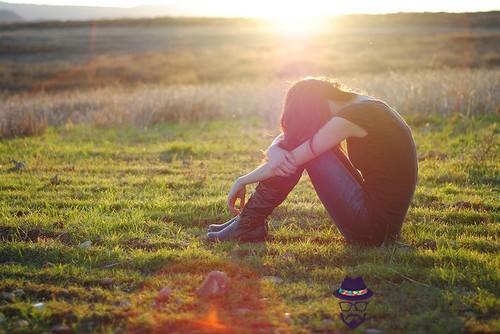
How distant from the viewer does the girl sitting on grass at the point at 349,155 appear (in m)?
4.38

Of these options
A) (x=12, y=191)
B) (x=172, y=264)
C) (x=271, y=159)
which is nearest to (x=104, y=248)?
(x=172, y=264)

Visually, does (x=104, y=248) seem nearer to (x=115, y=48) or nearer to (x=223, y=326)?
(x=223, y=326)

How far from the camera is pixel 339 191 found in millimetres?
4535

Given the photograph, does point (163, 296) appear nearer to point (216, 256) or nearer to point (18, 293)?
point (216, 256)

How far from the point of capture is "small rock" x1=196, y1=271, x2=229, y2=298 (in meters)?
3.96

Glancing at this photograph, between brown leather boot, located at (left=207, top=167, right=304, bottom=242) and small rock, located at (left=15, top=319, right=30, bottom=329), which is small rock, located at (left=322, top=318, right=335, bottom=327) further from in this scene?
small rock, located at (left=15, top=319, right=30, bottom=329)

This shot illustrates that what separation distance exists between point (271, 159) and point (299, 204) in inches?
81.0

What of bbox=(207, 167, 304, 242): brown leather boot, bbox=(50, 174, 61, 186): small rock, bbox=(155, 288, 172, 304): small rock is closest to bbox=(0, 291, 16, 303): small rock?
bbox=(155, 288, 172, 304): small rock

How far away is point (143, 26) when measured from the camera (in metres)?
74.1

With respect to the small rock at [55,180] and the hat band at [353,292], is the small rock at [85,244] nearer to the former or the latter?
the hat band at [353,292]

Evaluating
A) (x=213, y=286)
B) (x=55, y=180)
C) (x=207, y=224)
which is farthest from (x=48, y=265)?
(x=55, y=180)

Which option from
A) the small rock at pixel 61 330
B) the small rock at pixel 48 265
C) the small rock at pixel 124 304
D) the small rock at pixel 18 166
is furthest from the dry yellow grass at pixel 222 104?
the small rock at pixel 61 330

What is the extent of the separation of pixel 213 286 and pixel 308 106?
1.61m

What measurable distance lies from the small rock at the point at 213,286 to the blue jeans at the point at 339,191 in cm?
107
